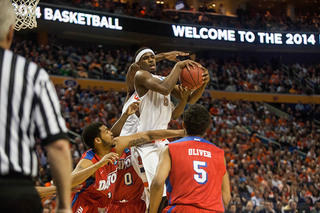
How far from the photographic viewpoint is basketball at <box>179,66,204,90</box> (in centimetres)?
476

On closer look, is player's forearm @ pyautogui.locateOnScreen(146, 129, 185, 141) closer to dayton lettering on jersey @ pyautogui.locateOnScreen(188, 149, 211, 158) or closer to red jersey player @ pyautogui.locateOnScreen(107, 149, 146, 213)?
red jersey player @ pyautogui.locateOnScreen(107, 149, 146, 213)

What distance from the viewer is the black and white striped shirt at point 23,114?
2057 millimetres

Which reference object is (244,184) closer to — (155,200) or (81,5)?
(155,200)

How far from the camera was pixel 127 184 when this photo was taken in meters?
5.32

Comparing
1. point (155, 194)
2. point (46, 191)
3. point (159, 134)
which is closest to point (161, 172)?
point (155, 194)

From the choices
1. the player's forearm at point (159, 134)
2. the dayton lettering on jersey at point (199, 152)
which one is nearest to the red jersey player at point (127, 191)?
the player's forearm at point (159, 134)

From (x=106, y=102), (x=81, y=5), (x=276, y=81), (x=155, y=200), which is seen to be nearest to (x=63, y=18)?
(x=81, y=5)

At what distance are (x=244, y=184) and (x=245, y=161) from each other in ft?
5.95

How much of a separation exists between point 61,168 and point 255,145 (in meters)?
15.1

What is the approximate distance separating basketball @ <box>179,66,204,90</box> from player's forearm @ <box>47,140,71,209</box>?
2818 mm

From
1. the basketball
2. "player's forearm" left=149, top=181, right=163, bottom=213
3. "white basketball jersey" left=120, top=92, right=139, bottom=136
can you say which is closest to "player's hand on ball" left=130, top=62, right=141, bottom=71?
"white basketball jersey" left=120, top=92, right=139, bottom=136

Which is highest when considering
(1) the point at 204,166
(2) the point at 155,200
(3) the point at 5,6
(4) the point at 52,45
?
(4) the point at 52,45

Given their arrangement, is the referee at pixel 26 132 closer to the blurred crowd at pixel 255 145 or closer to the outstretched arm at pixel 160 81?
the outstretched arm at pixel 160 81

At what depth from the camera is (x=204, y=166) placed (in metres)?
3.65
